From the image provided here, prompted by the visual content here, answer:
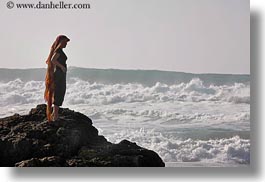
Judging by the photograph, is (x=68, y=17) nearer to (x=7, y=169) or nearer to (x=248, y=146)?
(x=7, y=169)

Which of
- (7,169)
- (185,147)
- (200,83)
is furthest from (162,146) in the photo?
(7,169)

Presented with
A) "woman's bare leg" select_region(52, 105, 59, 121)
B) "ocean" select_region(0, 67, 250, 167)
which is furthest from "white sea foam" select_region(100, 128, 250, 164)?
"woman's bare leg" select_region(52, 105, 59, 121)

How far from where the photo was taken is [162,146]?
2.31m

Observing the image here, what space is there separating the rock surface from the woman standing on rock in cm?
5

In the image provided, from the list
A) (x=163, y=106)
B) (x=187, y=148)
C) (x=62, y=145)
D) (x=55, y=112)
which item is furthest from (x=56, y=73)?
(x=187, y=148)

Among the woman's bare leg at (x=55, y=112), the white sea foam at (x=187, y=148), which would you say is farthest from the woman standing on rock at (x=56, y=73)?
the white sea foam at (x=187, y=148)

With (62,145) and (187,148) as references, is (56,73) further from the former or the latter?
(187,148)

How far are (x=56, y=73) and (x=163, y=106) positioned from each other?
472 millimetres

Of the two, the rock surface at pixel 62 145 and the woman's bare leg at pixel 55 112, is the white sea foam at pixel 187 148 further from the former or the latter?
the woman's bare leg at pixel 55 112

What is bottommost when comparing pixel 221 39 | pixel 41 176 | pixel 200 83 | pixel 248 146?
pixel 41 176

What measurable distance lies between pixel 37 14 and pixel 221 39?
2.57 feet

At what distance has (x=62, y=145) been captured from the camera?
90.1 inches

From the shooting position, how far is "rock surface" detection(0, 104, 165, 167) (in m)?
2.28

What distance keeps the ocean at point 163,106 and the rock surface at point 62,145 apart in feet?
0.11
